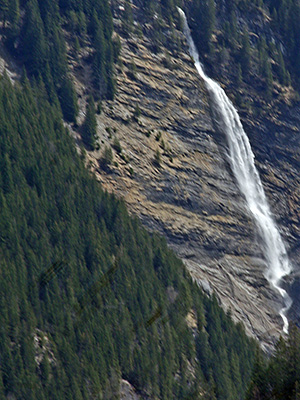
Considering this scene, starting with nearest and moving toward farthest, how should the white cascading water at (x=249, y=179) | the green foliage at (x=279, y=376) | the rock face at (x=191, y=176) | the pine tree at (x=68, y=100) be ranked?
the green foliage at (x=279, y=376), the rock face at (x=191, y=176), the pine tree at (x=68, y=100), the white cascading water at (x=249, y=179)

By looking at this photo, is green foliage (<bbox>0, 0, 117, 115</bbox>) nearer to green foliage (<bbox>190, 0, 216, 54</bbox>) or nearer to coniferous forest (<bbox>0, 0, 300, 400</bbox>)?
coniferous forest (<bbox>0, 0, 300, 400</bbox>)

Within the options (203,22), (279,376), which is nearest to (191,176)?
(203,22)

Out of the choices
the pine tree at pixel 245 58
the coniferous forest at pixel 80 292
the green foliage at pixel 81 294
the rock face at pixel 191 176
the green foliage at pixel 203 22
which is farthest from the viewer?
the pine tree at pixel 245 58

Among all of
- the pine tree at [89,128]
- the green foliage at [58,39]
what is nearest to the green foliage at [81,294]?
the pine tree at [89,128]

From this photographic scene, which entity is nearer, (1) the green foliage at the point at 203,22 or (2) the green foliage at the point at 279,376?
(2) the green foliage at the point at 279,376

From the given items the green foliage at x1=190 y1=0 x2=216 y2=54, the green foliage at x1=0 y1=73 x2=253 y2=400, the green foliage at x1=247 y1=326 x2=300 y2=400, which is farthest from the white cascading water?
the green foliage at x1=247 y1=326 x2=300 y2=400

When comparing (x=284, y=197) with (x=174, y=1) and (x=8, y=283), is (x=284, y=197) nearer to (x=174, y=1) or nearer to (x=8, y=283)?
(x=174, y=1)

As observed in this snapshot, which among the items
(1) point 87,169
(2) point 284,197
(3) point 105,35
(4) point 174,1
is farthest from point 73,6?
(2) point 284,197

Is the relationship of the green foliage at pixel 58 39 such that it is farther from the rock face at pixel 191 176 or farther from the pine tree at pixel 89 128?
the rock face at pixel 191 176
